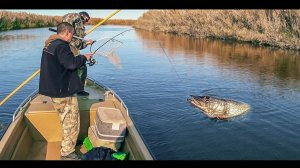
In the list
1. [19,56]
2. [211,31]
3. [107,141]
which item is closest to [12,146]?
[107,141]

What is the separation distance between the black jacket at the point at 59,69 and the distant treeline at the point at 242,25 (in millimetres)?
23219

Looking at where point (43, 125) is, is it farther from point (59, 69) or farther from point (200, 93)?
point (200, 93)

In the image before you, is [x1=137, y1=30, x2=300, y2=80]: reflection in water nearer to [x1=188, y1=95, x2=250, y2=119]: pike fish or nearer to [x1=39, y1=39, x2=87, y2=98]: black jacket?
[x1=188, y1=95, x2=250, y2=119]: pike fish

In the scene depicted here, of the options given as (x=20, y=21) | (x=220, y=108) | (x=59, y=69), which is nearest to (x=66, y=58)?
(x=59, y=69)

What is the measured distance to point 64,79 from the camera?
16.5 feet

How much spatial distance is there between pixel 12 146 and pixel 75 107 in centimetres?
105

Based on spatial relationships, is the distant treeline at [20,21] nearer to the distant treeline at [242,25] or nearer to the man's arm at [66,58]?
the distant treeline at [242,25]

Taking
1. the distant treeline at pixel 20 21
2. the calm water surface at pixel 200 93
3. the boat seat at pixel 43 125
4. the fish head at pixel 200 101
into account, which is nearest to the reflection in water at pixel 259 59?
the calm water surface at pixel 200 93

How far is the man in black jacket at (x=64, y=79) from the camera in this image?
4.78m

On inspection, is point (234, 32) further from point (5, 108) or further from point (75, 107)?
point (75, 107)

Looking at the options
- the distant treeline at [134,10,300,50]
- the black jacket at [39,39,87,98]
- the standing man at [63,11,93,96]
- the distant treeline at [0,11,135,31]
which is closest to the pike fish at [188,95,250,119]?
the standing man at [63,11,93,96]

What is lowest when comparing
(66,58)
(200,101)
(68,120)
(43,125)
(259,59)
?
(200,101)

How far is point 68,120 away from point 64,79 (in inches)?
26.4

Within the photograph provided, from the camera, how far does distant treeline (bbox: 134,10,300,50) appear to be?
26480mm
